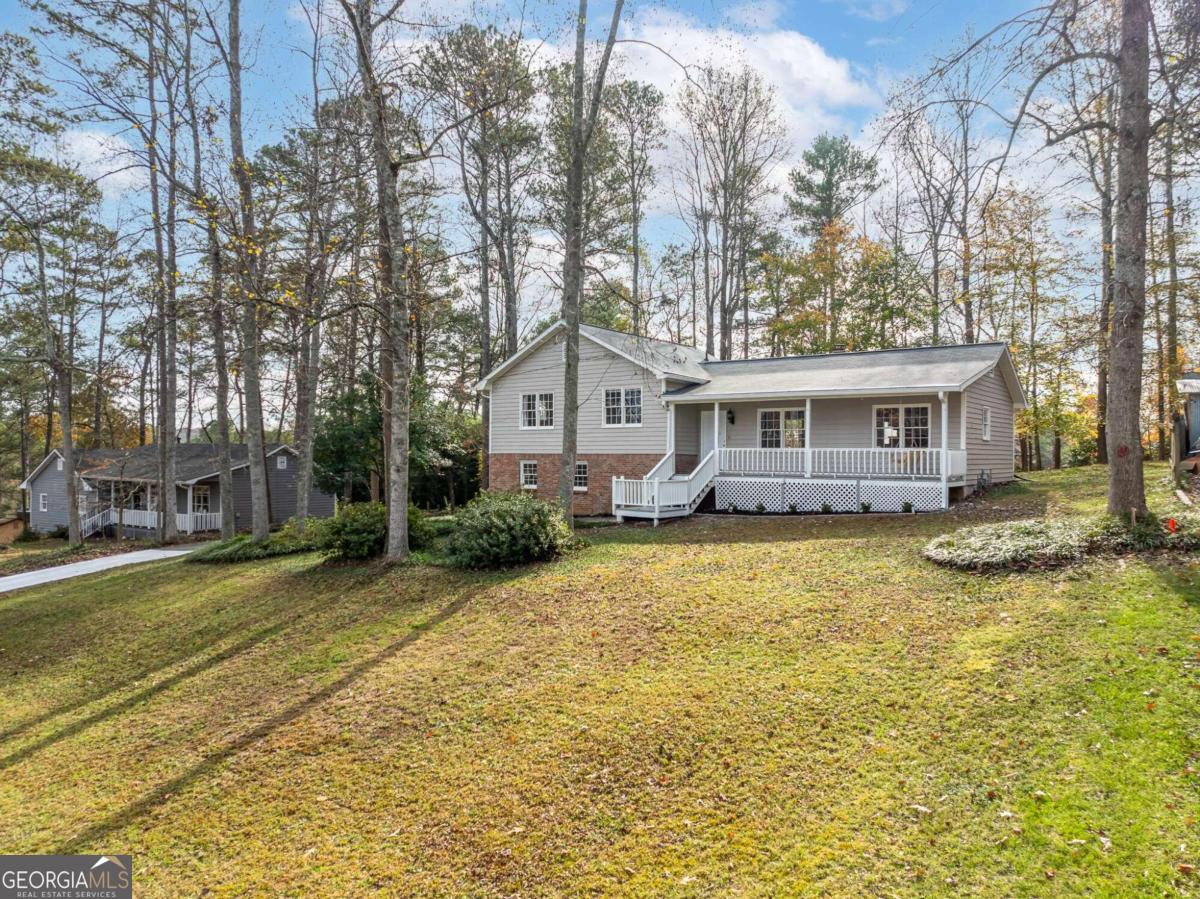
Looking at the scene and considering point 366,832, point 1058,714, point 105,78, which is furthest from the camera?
point 105,78

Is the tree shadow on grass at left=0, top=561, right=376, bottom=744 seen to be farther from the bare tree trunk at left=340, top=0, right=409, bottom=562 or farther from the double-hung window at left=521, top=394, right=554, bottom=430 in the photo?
the double-hung window at left=521, top=394, right=554, bottom=430

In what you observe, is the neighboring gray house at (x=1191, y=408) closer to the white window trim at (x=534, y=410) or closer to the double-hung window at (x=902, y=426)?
the double-hung window at (x=902, y=426)

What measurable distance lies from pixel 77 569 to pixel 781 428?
17918 mm

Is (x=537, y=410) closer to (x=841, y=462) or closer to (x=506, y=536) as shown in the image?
(x=841, y=462)

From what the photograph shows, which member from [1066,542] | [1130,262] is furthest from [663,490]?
[1130,262]

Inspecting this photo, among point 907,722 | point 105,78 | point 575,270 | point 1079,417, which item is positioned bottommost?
point 907,722

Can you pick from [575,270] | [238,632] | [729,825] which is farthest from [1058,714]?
[575,270]

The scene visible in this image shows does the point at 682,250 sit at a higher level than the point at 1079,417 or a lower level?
higher

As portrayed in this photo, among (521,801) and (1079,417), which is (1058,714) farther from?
(1079,417)

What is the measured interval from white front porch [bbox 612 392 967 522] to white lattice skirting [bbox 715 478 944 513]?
0.07ft

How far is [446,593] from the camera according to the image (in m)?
9.42

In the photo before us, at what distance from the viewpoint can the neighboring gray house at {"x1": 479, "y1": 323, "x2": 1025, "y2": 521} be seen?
1475cm

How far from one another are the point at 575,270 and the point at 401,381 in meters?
4.31

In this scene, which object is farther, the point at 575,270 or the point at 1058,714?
the point at 575,270
